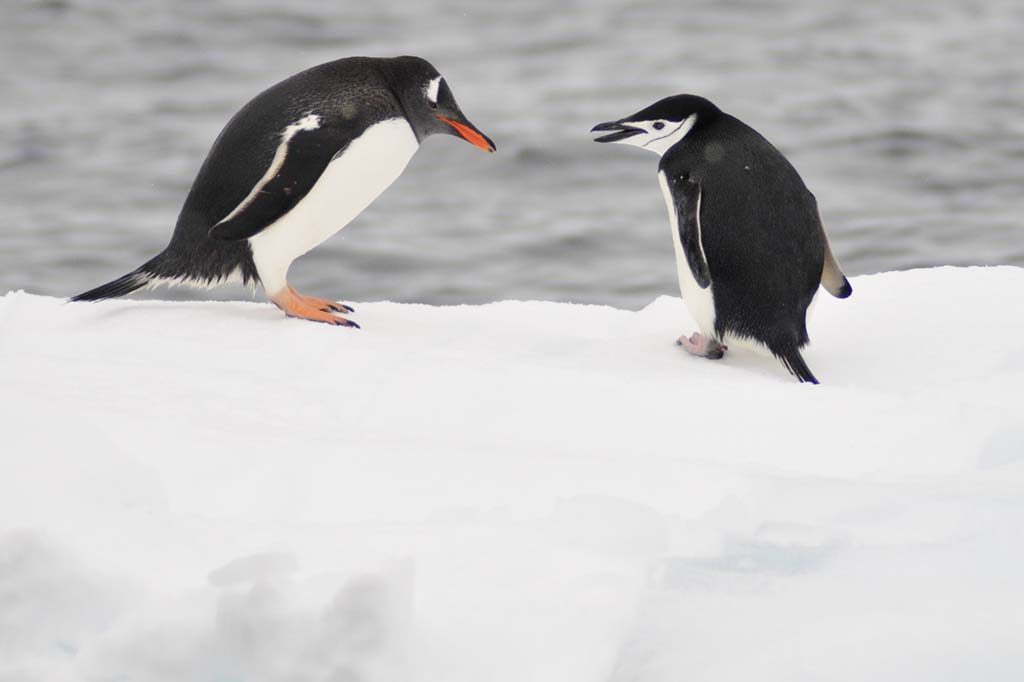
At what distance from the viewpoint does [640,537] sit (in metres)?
2.49

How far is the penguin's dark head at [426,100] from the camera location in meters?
3.53

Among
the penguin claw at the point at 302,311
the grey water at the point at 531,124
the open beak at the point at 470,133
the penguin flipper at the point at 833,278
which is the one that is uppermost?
the open beak at the point at 470,133

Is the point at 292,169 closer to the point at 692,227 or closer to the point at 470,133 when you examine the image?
the point at 470,133

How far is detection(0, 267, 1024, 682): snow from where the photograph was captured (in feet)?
7.41

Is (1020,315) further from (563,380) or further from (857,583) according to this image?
(857,583)

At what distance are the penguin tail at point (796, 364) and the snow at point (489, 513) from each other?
3.6 inches

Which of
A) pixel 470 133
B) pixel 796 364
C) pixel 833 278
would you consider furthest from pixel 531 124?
pixel 796 364

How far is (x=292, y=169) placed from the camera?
3387 millimetres

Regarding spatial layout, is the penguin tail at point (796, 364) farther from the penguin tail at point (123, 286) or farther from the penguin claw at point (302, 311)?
the penguin tail at point (123, 286)

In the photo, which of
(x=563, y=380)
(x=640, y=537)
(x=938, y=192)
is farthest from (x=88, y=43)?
(x=640, y=537)

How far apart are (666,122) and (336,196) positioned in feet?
2.53

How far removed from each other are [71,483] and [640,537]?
0.93 meters

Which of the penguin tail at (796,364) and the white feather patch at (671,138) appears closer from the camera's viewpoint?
the penguin tail at (796,364)

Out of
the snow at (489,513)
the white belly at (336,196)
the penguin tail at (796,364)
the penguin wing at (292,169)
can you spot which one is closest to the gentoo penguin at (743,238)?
the penguin tail at (796,364)
